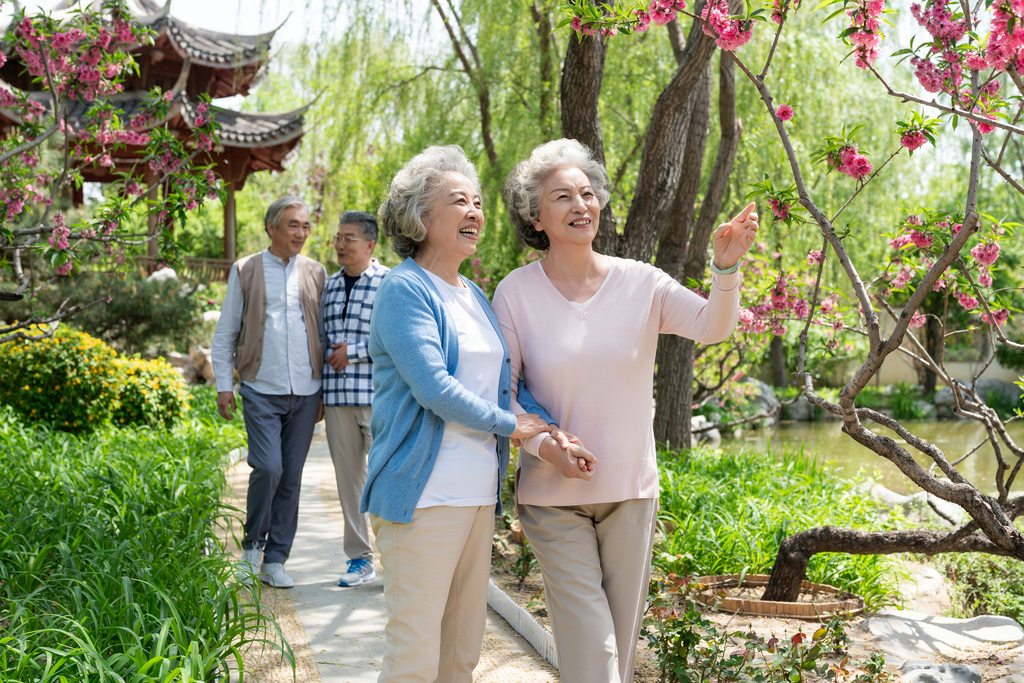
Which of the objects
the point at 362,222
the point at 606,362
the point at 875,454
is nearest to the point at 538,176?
the point at 606,362

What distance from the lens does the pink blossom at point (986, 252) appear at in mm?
3102

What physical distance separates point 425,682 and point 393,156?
709 centimetres

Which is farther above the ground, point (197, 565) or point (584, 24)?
point (584, 24)

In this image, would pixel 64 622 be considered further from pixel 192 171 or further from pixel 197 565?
pixel 192 171

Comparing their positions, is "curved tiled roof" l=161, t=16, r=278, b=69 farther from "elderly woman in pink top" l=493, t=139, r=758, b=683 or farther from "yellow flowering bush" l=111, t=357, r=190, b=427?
"elderly woman in pink top" l=493, t=139, r=758, b=683

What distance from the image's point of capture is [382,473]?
79.2 inches

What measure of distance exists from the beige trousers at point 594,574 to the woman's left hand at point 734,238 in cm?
66

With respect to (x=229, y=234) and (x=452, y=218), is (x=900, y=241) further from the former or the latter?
(x=229, y=234)

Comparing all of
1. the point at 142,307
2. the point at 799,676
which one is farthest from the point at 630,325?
the point at 142,307

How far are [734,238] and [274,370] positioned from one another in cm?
242

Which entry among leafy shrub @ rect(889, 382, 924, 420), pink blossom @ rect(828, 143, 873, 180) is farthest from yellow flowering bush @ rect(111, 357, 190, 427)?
leafy shrub @ rect(889, 382, 924, 420)

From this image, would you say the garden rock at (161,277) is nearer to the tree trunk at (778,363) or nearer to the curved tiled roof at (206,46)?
the curved tiled roof at (206,46)

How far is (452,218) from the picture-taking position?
2.16 metres

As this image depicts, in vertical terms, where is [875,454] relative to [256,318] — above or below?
below
